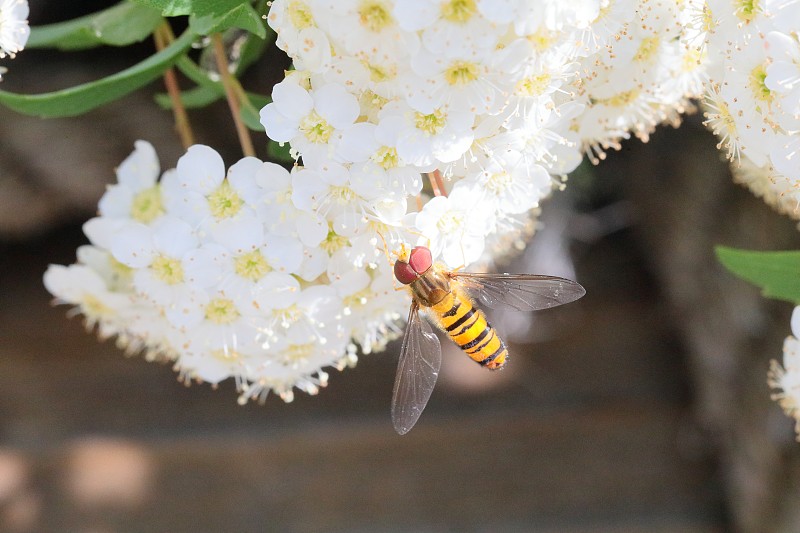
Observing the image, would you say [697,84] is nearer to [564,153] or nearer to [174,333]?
[564,153]

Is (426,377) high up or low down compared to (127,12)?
down

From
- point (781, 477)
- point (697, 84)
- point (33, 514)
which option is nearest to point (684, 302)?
point (781, 477)

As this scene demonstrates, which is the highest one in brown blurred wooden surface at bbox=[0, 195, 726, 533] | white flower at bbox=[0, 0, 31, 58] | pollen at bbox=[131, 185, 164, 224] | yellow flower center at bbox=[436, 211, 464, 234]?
white flower at bbox=[0, 0, 31, 58]

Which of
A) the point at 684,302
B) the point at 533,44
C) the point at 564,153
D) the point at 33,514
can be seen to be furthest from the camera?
the point at 684,302

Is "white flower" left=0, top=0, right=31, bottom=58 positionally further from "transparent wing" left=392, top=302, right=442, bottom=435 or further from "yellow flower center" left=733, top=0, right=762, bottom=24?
"yellow flower center" left=733, top=0, right=762, bottom=24

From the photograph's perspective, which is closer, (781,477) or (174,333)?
(174,333)

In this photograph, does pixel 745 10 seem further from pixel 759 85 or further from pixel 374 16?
pixel 374 16

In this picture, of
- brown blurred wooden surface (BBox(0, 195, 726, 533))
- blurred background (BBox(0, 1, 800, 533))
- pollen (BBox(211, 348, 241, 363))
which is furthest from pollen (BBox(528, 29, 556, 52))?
brown blurred wooden surface (BBox(0, 195, 726, 533))

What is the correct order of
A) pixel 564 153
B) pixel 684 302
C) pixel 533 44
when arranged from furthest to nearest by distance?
pixel 684 302 → pixel 564 153 → pixel 533 44
